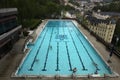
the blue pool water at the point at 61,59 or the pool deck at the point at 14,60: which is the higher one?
the pool deck at the point at 14,60

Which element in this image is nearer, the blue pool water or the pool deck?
the pool deck

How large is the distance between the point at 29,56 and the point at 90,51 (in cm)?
733

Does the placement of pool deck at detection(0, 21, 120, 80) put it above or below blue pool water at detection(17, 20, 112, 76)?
above

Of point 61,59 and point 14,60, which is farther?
point 61,59

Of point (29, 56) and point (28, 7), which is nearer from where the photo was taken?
point (29, 56)

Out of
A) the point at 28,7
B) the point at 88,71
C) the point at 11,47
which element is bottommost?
the point at 88,71

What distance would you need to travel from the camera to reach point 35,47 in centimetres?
2211

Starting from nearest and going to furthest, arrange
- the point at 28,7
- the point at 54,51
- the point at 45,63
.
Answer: the point at 45,63 < the point at 54,51 < the point at 28,7

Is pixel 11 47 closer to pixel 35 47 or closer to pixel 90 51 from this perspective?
pixel 35 47

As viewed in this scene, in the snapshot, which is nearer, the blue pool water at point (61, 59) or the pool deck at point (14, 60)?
the pool deck at point (14, 60)

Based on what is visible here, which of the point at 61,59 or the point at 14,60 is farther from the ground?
the point at 14,60

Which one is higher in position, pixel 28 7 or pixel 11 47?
pixel 28 7

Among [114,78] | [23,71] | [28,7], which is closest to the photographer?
[114,78]

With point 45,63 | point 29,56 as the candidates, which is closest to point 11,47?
point 29,56
